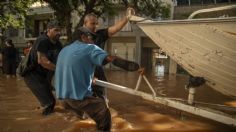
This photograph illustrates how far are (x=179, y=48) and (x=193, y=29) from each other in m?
0.69

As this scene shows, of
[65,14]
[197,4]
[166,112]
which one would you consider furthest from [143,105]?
[197,4]

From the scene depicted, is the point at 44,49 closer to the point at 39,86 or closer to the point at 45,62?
the point at 45,62

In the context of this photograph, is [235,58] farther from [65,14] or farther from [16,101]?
[65,14]

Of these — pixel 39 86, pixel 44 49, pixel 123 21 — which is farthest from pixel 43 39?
pixel 123 21

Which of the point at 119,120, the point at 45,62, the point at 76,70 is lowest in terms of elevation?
the point at 119,120

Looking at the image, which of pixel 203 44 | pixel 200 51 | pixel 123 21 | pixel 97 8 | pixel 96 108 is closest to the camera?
pixel 96 108

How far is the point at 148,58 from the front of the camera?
1062 inches

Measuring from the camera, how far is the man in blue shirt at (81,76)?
3.91 meters

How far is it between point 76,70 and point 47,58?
2.09 m

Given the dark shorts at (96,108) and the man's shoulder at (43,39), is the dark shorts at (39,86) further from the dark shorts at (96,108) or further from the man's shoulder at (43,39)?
the dark shorts at (96,108)

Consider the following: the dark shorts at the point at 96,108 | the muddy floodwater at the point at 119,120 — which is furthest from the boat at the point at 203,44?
the dark shorts at the point at 96,108

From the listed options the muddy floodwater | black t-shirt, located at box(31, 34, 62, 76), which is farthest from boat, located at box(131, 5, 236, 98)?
black t-shirt, located at box(31, 34, 62, 76)

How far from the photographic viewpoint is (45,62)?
577cm

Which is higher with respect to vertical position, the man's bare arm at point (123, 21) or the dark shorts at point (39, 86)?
the man's bare arm at point (123, 21)
